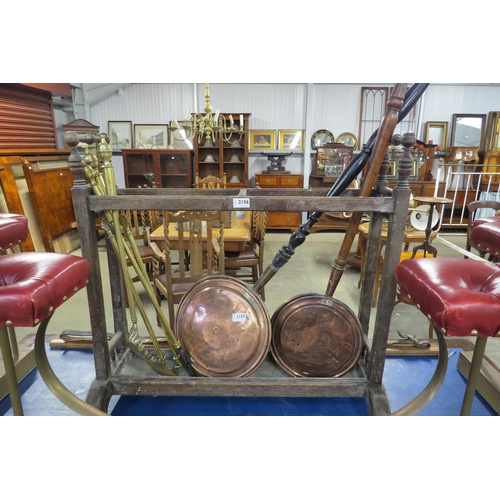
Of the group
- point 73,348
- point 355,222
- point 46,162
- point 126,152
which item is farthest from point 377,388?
point 126,152

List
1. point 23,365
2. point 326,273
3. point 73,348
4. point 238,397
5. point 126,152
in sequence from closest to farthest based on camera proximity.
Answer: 1. point 238,397
2. point 23,365
3. point 73,348
4. point 326,273
5. point 126,152

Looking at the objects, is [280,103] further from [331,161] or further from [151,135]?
[151,135]

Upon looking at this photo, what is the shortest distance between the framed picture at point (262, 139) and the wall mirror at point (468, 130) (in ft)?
10.3

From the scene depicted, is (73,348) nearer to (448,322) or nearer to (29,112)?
(448,322)

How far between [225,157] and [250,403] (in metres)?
5.07

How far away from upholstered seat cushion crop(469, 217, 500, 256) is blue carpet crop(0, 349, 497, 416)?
25.3 inches

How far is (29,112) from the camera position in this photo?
4531 mm

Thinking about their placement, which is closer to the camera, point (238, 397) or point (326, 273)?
point (238, 397)

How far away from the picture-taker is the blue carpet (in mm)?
1470

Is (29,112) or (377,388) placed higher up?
(29,112)

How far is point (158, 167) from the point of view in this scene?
230 inches

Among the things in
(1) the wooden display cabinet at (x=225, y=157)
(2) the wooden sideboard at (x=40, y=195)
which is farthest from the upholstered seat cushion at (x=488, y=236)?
(1) the wooden display cabinet at (x=225, y=157)

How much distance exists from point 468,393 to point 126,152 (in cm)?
580

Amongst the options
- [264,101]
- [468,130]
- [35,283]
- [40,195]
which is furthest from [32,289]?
[468,130]
